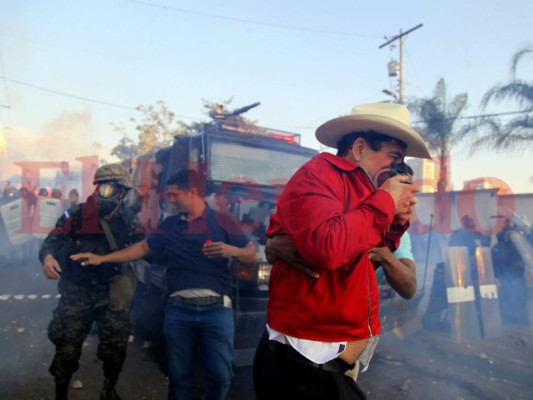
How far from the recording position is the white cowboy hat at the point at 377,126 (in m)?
1.69

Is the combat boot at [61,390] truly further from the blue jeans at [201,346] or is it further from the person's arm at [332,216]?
the person's arm at [332,216]

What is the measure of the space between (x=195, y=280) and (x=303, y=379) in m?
1.76

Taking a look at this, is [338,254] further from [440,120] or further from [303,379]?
[440,120]

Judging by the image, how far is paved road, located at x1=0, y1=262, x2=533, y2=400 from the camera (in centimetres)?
411

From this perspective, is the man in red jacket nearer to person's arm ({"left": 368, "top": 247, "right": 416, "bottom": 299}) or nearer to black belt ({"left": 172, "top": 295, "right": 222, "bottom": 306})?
person's arm ({"left": 368, "top": 247, "right": 416, "bottom": 299})

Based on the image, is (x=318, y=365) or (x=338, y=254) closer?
(x=338, y=254)

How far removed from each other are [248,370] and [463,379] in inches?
88.8

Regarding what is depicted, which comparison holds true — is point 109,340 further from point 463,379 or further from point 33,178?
point 33,178

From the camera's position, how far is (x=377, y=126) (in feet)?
5.59

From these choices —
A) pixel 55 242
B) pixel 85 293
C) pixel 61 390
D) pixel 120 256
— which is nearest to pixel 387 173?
pixel 120 256

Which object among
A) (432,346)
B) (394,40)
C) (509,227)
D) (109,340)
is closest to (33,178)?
(109,340)

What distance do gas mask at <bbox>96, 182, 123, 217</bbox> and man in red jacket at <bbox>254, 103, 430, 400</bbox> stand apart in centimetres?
233

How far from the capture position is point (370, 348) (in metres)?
1.72

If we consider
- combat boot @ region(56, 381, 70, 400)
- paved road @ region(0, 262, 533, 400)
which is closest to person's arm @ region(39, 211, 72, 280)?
combat boot @ region(56, 381, 70, 400)
